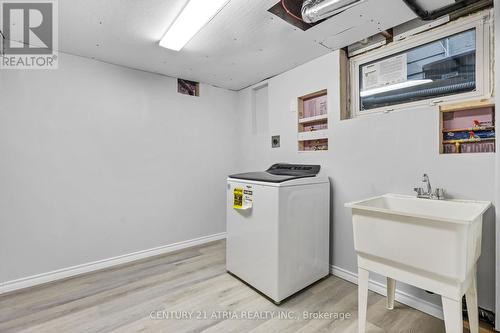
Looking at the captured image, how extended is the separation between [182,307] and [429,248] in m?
1.67

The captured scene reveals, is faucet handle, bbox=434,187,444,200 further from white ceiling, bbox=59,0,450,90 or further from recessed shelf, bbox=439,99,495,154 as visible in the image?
white ceiling, bbox=59,0,450,90

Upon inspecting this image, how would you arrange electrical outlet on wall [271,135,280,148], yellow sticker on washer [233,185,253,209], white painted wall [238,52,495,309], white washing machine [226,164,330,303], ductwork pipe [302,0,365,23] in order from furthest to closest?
1. electrical outlet on wall [271,135,280,148]
2. yellow sticker on washer [233,185,253,209]
3. white washing machine [226,164,330,303]
4. white painted wall [238,52,495,309]
5. ductwork pipe [302,0,365,23]

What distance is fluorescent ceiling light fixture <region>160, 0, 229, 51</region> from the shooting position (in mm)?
1538

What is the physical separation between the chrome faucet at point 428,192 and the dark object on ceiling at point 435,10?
113 centimetres

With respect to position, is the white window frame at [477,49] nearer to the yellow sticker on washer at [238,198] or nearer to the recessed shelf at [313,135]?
the recessed shelf at [313,135]

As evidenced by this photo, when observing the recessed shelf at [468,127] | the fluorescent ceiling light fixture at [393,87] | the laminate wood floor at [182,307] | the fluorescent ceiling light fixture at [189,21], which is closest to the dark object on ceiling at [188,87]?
the fluorescent ceiling light fixture at [189,21]

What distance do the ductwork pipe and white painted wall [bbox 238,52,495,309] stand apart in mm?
794

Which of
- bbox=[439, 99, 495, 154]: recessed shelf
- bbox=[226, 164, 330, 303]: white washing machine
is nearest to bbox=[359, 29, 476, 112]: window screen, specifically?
bbox=[439, 99, 495, 154]: recessed shelf

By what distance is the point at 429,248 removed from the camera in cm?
115

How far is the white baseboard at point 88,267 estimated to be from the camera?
202 centimetres

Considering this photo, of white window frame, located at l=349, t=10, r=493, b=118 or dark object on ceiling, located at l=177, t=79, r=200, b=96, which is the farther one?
dark object on ceiling, located at l=177, t=79, r=200, b=96

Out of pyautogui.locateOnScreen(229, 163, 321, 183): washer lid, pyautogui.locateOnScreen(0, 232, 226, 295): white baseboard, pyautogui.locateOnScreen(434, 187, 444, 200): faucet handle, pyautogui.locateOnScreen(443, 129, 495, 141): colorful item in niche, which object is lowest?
pyautogui.locateOnScreen(0, 232, 226, 295): white baseboard

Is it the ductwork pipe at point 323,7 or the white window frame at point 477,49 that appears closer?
the ductwork pipe at point 323,7

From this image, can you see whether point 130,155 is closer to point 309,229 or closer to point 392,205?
point 309,229
